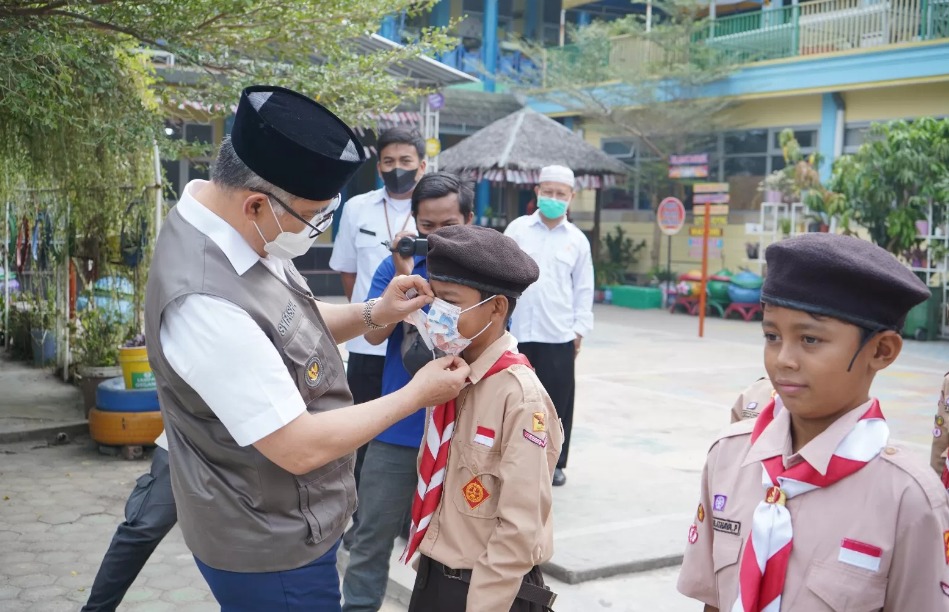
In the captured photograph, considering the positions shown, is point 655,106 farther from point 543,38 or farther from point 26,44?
point 26,44

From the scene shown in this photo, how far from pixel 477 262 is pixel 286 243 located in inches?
20.5

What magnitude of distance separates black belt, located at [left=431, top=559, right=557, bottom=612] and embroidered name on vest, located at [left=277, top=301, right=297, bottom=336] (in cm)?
79

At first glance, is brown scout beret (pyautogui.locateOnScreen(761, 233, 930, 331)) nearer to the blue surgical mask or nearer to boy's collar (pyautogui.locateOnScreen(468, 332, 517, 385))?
boy's collar (pyautogui.locateOnScreen(468, 332, 517, 385))

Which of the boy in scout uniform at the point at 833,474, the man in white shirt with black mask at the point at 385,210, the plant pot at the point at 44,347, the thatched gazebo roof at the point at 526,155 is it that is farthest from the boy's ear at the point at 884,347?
the thatched gazebo roof at the point at 526,155

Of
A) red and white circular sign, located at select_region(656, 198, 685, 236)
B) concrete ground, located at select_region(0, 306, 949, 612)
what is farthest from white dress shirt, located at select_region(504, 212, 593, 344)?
red and white circular sign, located at select_region(656, 198, 685, 236)

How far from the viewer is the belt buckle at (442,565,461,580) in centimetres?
249

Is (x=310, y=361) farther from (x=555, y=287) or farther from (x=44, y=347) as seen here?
(x=44, y=347)

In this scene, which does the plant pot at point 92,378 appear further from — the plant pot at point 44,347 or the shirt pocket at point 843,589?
the shirt pocket at point 843,589

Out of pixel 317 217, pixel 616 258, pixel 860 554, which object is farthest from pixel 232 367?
pixel 616 258

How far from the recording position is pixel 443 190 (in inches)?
145

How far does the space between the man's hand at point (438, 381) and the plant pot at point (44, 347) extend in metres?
7.66

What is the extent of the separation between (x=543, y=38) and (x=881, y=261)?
25.1 meters

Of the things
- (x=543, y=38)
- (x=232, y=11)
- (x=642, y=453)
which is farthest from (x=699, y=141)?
(x=232, y=11)

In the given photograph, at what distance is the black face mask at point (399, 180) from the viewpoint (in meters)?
4.87
